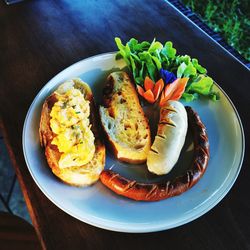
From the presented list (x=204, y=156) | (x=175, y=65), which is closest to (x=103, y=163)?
(x=204, y=156)

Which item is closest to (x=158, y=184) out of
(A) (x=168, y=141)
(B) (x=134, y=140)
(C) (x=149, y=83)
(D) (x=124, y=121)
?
(A) (x=168, y=141)

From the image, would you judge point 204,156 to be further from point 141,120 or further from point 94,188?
point 94,188

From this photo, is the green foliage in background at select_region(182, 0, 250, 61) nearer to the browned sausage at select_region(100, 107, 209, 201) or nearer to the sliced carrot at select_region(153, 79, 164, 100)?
the sliced carrot at select_region(153, 79, 164, 100)

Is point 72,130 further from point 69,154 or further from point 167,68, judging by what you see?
point 167,68

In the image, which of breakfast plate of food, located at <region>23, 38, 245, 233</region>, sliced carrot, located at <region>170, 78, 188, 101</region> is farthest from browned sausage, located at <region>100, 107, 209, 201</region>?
sliced carrot, located at <region>170, 78, 188, 101</region>

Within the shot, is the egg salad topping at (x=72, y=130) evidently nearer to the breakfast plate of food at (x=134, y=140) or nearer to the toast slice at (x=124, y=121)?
the breakfast plate of food at (x=134, y=140)

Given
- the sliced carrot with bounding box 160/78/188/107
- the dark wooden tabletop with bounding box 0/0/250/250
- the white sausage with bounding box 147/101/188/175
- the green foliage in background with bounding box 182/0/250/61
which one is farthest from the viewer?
the green foliage in background with bounding box 182/0/250/61
